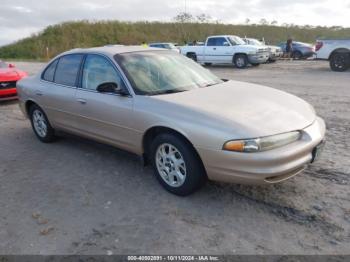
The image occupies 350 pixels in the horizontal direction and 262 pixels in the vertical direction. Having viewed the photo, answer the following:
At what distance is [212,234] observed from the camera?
10.8ft

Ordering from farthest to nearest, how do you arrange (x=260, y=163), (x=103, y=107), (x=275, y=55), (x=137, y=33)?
(x=137, y=33) < (x=275, y=55) < (x=103, y=107) < (x=260, y=163)

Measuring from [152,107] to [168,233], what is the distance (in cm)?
142

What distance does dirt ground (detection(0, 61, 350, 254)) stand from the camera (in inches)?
125

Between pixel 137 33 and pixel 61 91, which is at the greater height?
pixel 137 33

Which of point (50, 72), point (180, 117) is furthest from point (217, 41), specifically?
point (180, 117)

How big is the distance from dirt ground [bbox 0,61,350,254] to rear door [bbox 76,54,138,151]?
0.50 metres

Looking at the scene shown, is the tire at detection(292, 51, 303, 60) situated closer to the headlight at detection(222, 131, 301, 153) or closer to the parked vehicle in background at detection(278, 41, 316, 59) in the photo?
the parked vehicle in background at detection(278, 41, 316, 59)

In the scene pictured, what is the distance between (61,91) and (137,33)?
135 ft

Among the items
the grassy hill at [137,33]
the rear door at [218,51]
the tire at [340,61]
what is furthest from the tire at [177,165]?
the grassy hill at [137,33]

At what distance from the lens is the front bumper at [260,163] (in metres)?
3.39

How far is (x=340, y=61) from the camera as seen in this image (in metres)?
15.9

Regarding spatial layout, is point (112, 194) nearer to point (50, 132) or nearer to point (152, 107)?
point (152, 107)

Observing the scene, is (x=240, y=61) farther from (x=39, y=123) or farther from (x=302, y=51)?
(x=39, y=123)

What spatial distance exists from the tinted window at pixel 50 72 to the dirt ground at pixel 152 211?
51.7 inches
